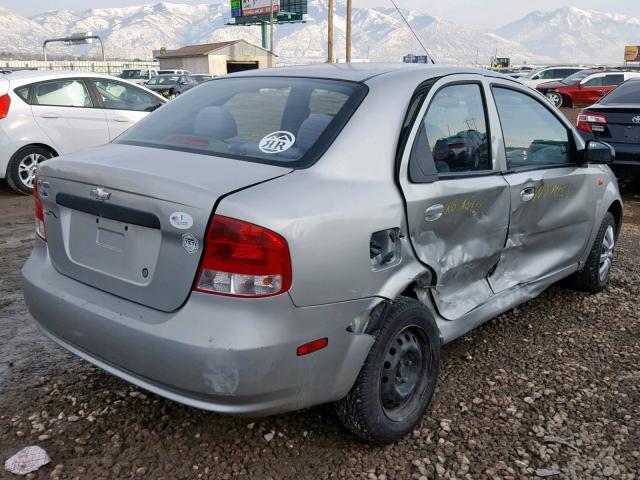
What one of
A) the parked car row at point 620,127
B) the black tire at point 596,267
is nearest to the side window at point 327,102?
the black tire at point 596,267

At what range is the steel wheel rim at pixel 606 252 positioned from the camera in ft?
15.4

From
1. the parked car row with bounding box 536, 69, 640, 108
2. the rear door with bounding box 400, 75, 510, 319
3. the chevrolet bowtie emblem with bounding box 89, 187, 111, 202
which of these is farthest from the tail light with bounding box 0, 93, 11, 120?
the parked car row with bounding box 536, 69, 640, 108

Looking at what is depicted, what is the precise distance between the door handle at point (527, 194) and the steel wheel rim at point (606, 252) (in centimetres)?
133

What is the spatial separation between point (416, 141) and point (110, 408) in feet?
6.27

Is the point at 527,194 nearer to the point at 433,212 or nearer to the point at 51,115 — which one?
the point at 433,212

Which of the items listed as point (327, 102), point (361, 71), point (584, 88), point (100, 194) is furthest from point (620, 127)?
point (584, 88)

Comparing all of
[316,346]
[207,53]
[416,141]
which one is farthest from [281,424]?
[207,53]

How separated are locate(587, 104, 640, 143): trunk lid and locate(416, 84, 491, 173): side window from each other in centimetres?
528

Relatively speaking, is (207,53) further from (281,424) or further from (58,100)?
(281,424)

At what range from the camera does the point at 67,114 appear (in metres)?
8.10

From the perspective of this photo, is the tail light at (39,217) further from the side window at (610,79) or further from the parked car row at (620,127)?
the side window at (610,79)

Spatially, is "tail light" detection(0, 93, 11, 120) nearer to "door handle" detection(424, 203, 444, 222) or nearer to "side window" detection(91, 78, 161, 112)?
"side window" detection(91, 78, 161, 112)

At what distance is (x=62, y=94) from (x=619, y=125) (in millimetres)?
7081

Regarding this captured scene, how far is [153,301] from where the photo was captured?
237 cm
